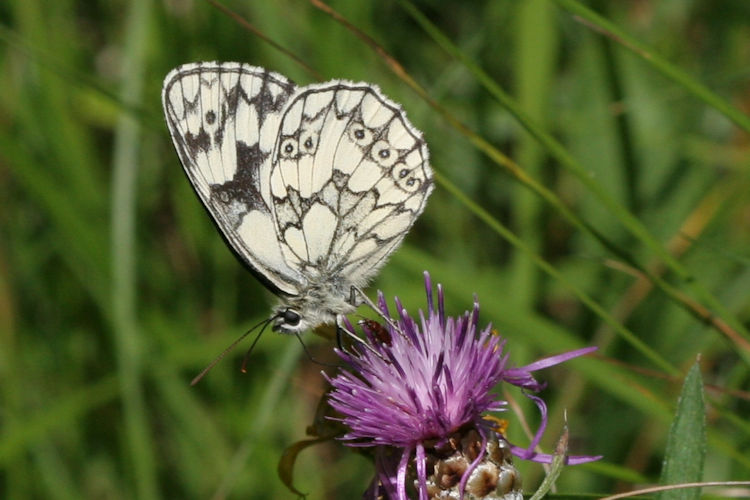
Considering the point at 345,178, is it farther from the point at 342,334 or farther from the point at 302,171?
the point at 342,334

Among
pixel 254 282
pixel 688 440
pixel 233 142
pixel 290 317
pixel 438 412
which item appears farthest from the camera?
pixel 254 282

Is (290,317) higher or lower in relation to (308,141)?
lower

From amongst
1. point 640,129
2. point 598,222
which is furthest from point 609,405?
point 640,129

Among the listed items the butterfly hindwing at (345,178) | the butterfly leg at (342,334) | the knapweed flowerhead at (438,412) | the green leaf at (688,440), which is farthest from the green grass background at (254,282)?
the green leaf at (688,440)

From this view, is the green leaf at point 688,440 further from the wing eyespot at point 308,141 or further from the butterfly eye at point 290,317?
the wing eyespot at point 308,141

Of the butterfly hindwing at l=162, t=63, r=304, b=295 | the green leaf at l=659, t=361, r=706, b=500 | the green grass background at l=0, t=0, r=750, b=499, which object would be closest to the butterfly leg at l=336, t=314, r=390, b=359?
the butterfly hindwing at l=162, t=63, r=304, b=295

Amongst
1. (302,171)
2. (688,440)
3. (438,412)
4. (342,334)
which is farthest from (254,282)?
(688,440)
